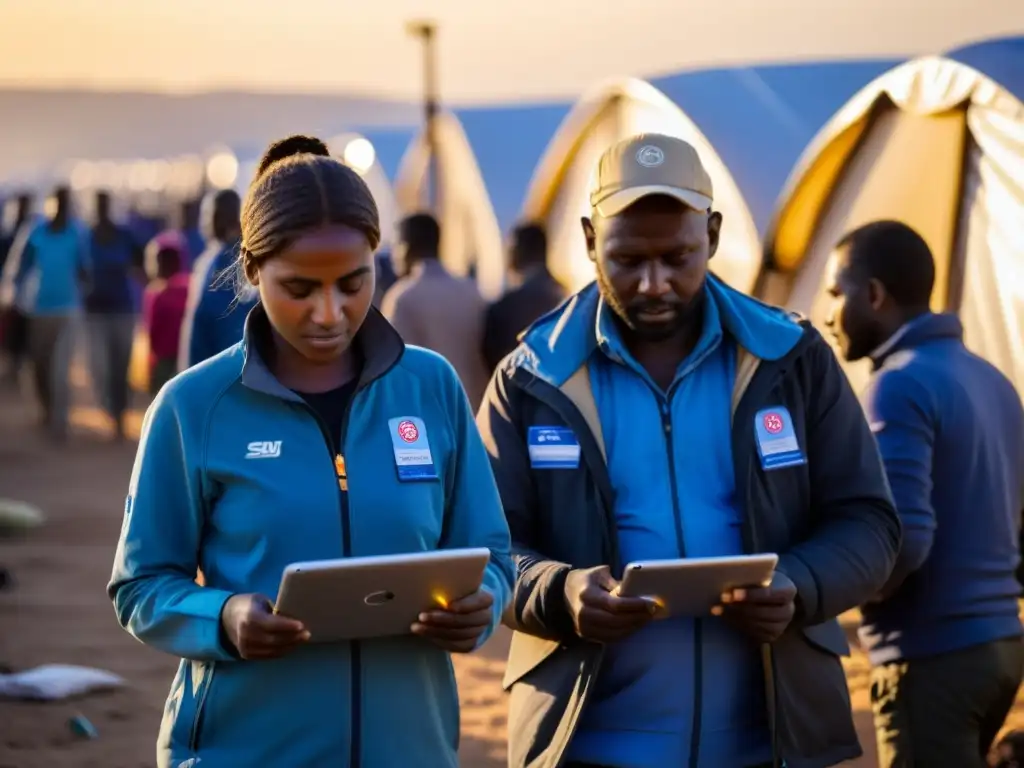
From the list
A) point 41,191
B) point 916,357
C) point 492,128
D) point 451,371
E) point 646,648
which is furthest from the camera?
point 41,191

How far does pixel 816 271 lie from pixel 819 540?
23.0 feet

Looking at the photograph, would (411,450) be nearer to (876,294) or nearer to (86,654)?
(876,294)

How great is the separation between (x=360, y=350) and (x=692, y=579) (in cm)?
64

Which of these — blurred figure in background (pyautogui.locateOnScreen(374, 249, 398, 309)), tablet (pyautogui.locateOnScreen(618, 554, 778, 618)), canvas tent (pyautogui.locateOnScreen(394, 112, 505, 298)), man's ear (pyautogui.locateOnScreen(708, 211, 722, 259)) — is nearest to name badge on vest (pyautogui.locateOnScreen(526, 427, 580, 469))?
tablet (pyautogui.locateOnScreen(618, 554, 778, 618))

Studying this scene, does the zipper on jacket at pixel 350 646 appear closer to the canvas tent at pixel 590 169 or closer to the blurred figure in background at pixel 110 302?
the canvas tent at pixel 590 169

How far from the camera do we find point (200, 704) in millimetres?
2465

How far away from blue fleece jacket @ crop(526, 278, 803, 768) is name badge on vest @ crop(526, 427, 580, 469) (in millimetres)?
74

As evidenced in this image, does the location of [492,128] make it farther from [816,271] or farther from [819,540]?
[819,540]

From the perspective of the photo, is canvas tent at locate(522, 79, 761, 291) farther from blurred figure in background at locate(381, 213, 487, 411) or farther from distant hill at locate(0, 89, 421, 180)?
distant hill at locate(0, 89, 421, 180)

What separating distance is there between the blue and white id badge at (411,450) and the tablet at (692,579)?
350 millimetres

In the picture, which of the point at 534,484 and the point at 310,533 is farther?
the point at 534,484

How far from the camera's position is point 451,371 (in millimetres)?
2623

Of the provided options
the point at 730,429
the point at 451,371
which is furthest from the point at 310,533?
the point at 730,429

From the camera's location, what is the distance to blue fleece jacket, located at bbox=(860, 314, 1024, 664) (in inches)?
138
